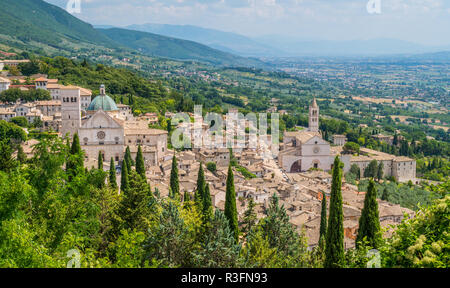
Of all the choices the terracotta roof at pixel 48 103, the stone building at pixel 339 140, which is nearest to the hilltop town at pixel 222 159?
the terracotta roof at pixel 48 103

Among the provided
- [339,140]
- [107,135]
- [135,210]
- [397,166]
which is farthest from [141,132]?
[339,140]

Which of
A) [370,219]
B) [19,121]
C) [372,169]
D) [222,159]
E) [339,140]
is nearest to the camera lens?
[370,219]

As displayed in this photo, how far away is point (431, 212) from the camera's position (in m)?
8.84

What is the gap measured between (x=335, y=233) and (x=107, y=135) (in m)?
27.6

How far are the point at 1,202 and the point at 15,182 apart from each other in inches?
19.3

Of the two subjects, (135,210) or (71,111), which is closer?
(135,210)

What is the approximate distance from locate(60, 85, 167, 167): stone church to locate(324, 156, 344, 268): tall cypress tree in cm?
2507

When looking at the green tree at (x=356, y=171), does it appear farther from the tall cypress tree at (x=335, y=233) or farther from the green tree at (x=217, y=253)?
the green tree at (x=217, y=253)

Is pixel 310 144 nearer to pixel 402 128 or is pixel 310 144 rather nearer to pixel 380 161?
pixel 380 161

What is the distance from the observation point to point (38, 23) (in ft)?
479

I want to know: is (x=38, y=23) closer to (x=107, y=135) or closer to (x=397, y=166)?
(x=107, y=135)

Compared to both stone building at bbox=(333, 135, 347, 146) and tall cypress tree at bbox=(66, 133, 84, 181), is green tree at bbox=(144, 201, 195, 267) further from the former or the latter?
stone building at bbox=(333, 135, 347, 146)

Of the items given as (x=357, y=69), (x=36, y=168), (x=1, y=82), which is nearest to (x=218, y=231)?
(x=36, y=168)

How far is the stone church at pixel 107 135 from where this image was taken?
122ft
